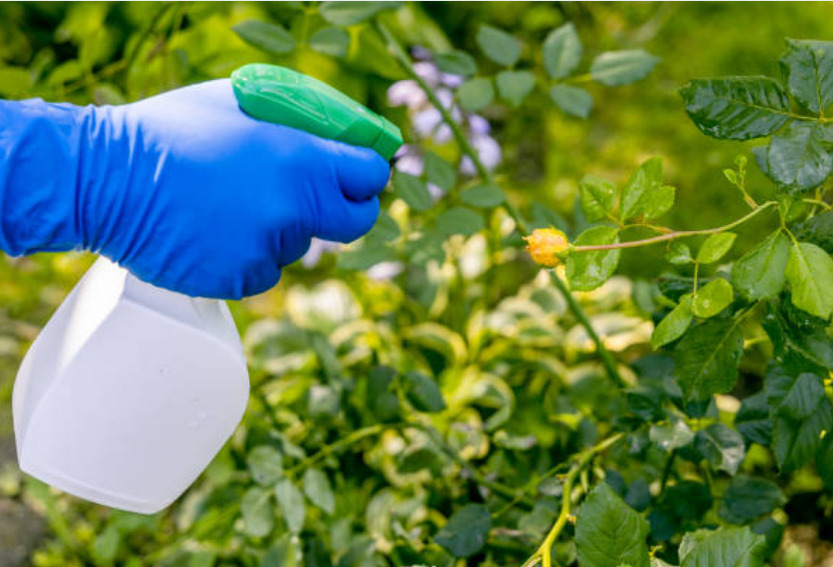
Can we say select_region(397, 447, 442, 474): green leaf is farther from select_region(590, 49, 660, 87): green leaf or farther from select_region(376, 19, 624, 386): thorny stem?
select_region(590, 49, 660, 87): green leaf

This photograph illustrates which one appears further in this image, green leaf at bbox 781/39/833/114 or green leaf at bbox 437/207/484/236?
green leaf at bbox 437/207/484/236

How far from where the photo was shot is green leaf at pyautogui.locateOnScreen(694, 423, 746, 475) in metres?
0.90

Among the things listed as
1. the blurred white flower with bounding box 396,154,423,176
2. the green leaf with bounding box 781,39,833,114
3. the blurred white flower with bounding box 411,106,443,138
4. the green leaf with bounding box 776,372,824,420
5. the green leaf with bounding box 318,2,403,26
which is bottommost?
the blurred white flower with bounding box 396,154,423,176

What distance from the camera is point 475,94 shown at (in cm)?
107

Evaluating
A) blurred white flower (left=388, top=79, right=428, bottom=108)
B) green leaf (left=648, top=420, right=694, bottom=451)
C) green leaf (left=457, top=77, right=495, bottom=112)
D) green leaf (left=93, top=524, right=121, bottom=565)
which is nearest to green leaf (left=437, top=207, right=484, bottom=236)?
green leaf (left=457, top=77, right=495, bottom=112)

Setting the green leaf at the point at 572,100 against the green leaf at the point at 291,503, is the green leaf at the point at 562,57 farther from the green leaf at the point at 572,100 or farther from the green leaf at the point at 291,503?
the green leaf at the point at 291,503

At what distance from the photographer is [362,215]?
94 cm

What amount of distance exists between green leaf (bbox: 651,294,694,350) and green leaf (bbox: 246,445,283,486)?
25.1 inches

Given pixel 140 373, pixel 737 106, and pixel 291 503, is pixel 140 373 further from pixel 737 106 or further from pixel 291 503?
pixel 737 106

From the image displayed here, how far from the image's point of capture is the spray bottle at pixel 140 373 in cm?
85

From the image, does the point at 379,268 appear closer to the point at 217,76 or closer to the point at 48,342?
the point at 217,76

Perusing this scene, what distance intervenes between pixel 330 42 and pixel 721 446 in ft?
2.18

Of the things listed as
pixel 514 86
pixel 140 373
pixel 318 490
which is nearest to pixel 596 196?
pixel 514 86

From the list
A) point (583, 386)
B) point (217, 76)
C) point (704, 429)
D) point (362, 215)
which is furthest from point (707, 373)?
point (217, 76)
